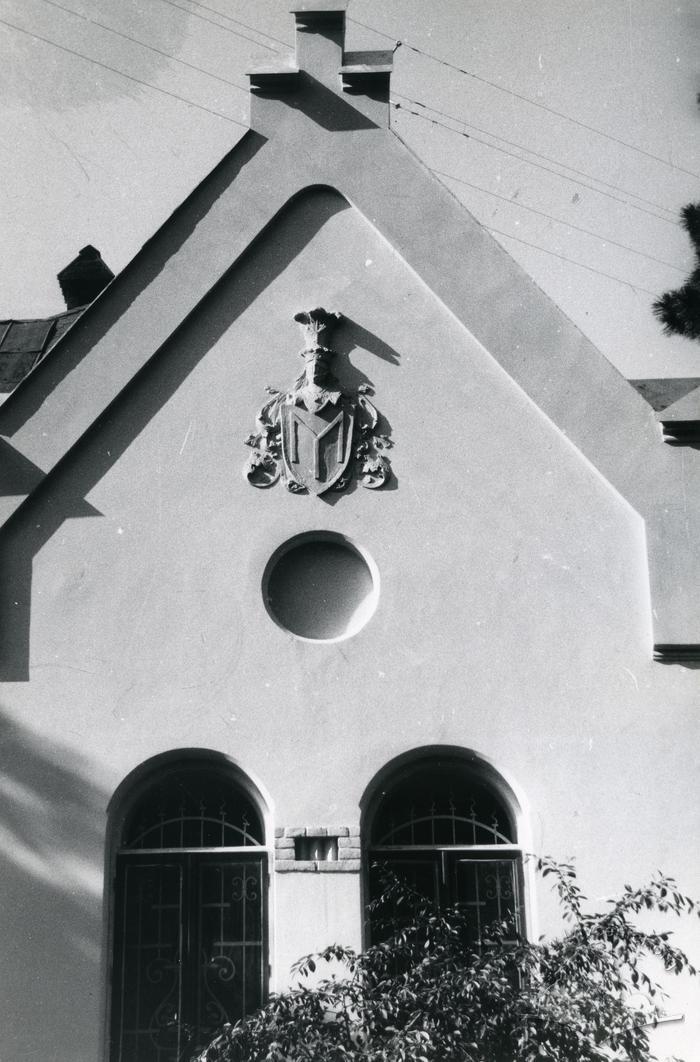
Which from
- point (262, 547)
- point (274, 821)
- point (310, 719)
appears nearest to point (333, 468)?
point (262, 547)

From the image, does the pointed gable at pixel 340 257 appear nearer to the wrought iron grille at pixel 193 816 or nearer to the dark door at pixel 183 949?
the wrought iron grille at pixel 193 816

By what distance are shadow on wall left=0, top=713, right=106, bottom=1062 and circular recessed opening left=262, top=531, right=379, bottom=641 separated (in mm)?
2214

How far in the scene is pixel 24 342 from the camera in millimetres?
16031

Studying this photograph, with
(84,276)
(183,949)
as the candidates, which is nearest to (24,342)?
(84,276)

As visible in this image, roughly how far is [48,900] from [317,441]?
14.7ft

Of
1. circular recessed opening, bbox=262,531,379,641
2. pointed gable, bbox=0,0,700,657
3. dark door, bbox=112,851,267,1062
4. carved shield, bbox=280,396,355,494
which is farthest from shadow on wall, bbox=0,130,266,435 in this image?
dark door, bbox=112,851,267,1062

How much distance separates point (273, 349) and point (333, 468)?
1.29m

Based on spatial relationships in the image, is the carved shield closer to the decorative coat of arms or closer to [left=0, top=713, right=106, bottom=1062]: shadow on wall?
the decorative coat of arms

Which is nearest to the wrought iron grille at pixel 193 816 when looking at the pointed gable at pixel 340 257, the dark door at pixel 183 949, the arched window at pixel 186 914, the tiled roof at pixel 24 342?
the arched window at pixel 186 914

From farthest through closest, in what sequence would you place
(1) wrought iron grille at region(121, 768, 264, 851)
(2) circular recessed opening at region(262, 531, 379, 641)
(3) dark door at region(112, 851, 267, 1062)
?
(2) circular recessed opening at region(262, 531, 379, 641), (1) wrought iron grille at region(121, 768, 264, 851), (3) dark door at region(112, 851, 267, 1062)

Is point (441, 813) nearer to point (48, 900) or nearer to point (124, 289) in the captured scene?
point (48, 900)

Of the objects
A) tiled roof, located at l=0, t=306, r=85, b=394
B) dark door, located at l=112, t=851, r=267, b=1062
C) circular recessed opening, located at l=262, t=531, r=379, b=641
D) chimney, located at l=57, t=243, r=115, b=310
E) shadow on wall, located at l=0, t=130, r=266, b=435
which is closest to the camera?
dark door, located at l=112, t=851, r=267, b=1062

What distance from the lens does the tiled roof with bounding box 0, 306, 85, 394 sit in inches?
613

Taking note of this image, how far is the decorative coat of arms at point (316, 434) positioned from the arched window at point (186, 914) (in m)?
2.66
